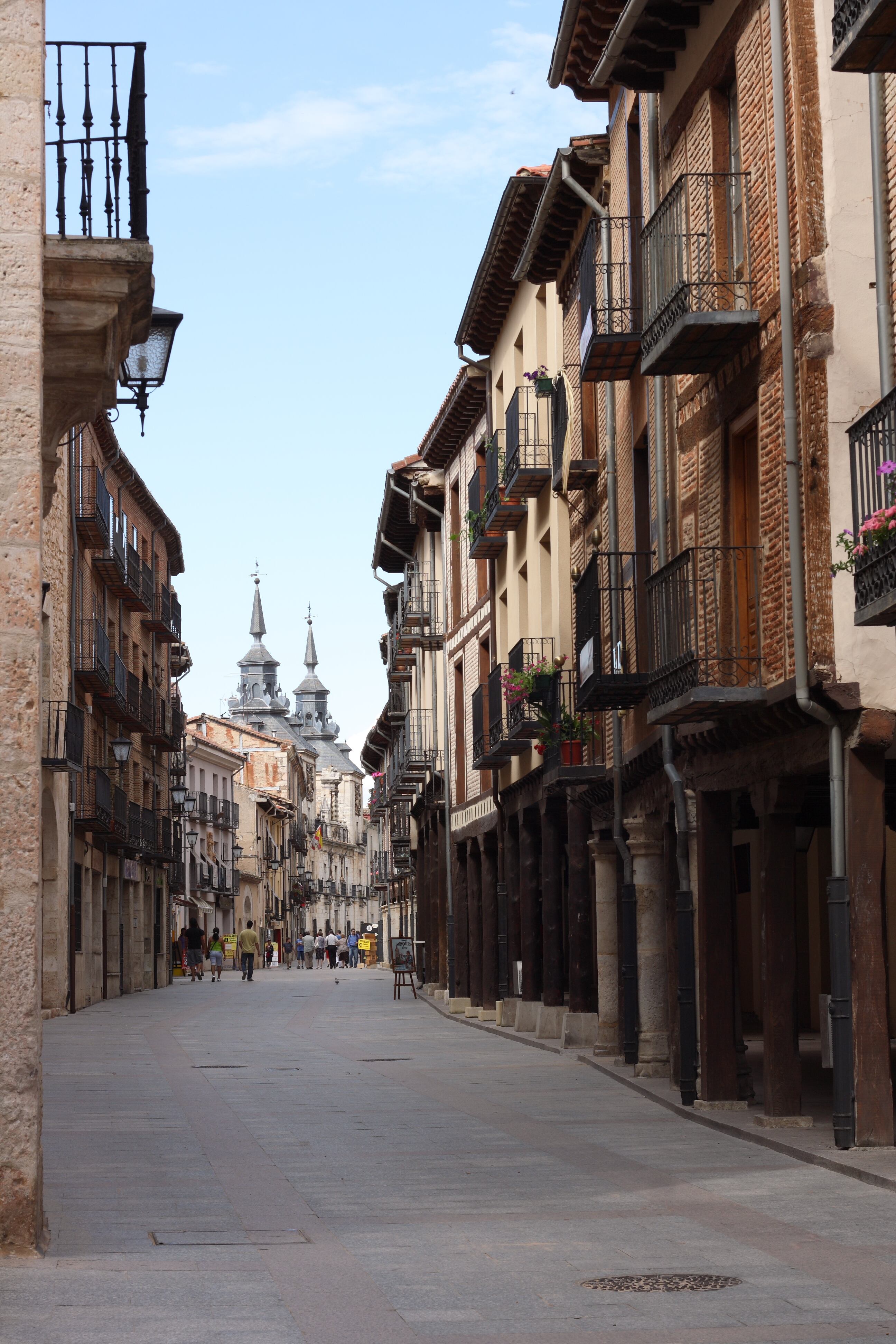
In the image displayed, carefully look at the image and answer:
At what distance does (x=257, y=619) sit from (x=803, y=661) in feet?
502

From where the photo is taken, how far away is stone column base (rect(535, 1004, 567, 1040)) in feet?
78.0

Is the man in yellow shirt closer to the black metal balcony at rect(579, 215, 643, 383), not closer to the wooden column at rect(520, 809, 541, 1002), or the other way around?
the wooden column at rect(520, 809, 541, 1002)

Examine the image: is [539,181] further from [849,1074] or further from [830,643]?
[849,1074]

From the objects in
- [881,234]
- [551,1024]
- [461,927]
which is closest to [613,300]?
[881,234]

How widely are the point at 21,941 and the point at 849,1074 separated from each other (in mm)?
5611

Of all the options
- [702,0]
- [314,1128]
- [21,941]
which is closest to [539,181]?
[702,0]

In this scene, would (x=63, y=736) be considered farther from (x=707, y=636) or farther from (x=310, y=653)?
(x=310, y=653)

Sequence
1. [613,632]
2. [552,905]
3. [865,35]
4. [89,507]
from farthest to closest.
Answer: [89,507] → [552,905] → [613,632] → [865,35]

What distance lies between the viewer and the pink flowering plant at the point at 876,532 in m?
9.84

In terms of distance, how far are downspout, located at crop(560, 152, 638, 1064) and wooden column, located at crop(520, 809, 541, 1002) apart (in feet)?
20.3

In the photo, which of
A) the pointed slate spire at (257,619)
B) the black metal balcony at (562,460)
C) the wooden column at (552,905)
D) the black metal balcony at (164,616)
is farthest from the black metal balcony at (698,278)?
the pointed slate spire at (257,619)

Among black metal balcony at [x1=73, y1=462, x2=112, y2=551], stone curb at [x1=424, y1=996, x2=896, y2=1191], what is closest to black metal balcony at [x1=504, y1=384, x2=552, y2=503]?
stone curb at [x1=424, y1=996, x2=896, y2=1191]

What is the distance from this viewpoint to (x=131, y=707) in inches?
1642

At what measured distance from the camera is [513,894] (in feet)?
91.8
